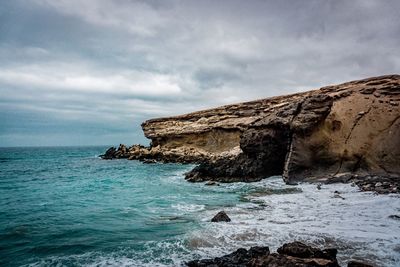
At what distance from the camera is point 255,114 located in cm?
4225

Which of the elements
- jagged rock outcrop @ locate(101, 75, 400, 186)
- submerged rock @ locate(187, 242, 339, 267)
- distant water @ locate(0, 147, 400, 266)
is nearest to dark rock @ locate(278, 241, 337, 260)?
submerged rock @ locate(187, 242, 339, 267)

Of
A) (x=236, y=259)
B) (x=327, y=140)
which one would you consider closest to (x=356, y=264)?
(x=236, y=259)

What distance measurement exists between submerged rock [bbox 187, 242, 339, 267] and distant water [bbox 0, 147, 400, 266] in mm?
690

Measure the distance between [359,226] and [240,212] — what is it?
4.42 meters

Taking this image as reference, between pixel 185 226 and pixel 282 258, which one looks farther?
pixel 185 226

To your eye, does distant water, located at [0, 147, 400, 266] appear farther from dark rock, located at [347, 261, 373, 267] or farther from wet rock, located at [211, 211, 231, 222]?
dark rock, located at [347, 261, 373, 267]

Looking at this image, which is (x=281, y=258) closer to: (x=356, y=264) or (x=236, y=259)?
(x=236, y=259)

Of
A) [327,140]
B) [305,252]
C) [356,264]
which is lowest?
[356,264]

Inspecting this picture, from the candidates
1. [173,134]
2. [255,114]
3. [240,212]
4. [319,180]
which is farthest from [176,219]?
[173,134]

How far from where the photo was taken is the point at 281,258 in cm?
672

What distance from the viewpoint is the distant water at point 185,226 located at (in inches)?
336

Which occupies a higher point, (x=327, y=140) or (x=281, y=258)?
(x=327, y=140)

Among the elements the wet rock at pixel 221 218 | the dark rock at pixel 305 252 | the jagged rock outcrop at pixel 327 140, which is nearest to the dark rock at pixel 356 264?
the dark rock at pixel 305 252

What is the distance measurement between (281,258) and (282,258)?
22mm
